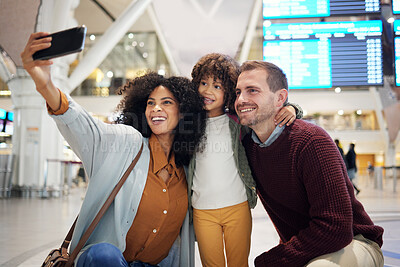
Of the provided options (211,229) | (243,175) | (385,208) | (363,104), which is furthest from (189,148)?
(363,104)

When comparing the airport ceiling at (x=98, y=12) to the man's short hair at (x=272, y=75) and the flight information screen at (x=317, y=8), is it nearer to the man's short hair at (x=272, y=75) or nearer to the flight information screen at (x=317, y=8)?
the flight information screen at (x=317, y=8)

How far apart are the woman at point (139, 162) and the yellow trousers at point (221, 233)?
0.11m

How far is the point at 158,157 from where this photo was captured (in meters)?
2.27

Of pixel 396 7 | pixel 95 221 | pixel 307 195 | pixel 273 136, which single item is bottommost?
pixel 95 221

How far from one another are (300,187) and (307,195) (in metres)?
0.07

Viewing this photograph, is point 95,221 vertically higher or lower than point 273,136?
lower

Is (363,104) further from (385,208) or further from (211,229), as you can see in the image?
(211,229)

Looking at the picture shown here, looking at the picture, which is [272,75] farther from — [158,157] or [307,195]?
[158,157]

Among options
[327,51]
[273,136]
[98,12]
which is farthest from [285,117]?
[98,12]

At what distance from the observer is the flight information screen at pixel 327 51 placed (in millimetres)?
4336

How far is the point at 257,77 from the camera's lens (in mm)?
2090

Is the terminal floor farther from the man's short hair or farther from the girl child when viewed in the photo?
the man's short hair

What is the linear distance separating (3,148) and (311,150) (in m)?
11.4

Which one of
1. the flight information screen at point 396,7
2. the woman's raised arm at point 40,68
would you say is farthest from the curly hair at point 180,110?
the flight information screen at point 396,7
